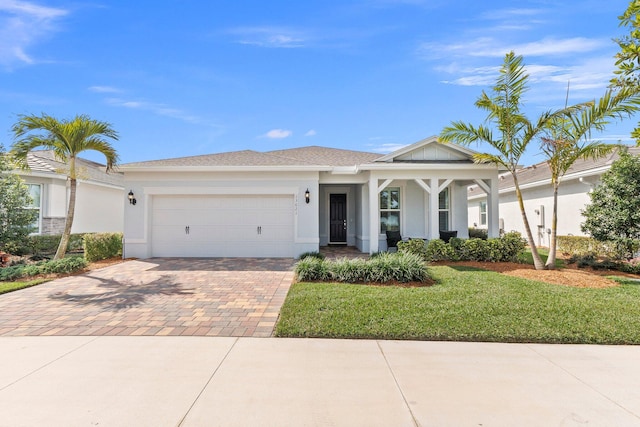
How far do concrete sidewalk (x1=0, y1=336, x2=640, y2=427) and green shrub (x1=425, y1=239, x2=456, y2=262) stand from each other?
579 centimetres

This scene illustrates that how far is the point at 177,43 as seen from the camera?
33.5 feet

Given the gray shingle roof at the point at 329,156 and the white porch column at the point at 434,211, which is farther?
the gray shingle roof at the point at 329,156

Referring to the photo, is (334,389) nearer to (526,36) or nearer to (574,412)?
(574,412)

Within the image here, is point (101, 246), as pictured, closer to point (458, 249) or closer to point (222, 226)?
point (222, 226)

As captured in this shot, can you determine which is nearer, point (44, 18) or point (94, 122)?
point (44, 18)

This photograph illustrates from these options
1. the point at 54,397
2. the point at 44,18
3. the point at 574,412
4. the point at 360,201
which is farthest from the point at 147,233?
the point at 574,412

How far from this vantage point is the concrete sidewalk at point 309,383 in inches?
105

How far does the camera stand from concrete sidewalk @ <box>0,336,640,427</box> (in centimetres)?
267

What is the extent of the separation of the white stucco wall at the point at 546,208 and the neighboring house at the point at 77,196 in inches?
729

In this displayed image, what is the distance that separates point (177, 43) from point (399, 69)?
25.2 feet

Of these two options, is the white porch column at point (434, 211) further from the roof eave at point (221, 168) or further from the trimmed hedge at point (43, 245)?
the trimmed hedge at point (43, 245)

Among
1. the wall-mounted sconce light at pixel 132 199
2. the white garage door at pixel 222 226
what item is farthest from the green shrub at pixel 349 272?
the wall-mounted sconce light at pixel 132 199

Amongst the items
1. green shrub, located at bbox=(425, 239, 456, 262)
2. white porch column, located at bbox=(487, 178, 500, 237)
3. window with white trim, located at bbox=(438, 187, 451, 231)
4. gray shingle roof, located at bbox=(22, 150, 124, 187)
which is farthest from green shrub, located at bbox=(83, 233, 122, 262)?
white porch column, located at bbox=(487, 178, 500, 237)

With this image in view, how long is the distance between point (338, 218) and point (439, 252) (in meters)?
5.65
